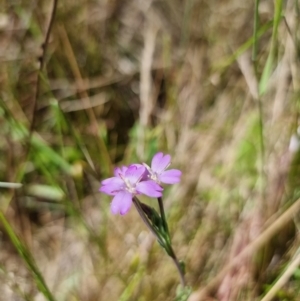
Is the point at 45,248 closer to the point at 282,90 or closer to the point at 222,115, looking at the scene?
the point at 222,115

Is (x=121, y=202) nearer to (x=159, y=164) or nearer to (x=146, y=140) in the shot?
(x=159, y=164)

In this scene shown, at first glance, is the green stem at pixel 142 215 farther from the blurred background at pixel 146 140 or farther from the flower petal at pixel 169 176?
the blurred background at pixel 146 140

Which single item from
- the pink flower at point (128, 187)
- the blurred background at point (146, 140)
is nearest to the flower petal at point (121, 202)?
the pink flower at point (128, 187)

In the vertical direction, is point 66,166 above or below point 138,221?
above

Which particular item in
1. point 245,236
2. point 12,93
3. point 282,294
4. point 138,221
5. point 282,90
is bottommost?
point 282,294

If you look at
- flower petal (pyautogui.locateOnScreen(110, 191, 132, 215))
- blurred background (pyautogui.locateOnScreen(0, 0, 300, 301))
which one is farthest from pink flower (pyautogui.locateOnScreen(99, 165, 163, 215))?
blurred background (pyautogui.locateOnScreen(0, 0, 300, 301))

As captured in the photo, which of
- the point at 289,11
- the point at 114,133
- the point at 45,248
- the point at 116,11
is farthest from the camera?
the point at 116,11

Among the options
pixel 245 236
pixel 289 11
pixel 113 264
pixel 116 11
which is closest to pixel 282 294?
pixel 245 236

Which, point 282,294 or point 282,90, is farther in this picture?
point 282,90
